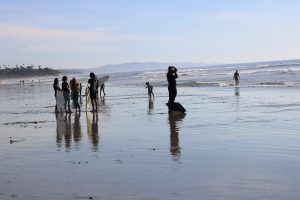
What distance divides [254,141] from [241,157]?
2111 mm

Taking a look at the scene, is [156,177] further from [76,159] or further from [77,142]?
[77,142]

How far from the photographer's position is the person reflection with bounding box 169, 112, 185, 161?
10.1 meters

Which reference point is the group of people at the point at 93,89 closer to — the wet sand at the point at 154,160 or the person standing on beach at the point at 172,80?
the person standing on beach at the point at 172,80

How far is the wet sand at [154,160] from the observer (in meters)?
7.11

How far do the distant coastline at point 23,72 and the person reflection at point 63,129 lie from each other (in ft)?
488

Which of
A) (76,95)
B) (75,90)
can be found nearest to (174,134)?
(76,95)

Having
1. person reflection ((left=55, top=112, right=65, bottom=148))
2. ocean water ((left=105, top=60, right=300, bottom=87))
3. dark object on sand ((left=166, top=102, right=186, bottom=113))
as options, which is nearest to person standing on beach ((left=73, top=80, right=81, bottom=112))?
person reflection ((left=55, top=112, right=65, bottom=148))

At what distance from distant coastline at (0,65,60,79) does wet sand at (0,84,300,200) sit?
6091 inches

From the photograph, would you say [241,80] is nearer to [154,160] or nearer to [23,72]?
[154,160]

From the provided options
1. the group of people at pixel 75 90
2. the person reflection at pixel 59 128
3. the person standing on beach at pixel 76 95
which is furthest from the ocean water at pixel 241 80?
the person reflection at pixel 59 128

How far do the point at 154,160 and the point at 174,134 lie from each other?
3952 mm

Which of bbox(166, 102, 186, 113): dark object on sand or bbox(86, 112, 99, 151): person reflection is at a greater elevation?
bbox(166, 102, 186, 113): dark object on sand

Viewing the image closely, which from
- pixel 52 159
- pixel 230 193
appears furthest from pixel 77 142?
pixel 230 193

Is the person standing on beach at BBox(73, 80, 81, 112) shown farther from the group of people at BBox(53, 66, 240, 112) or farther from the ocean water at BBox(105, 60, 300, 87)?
the ocean water at BBox(105, 60, 300, 87)
